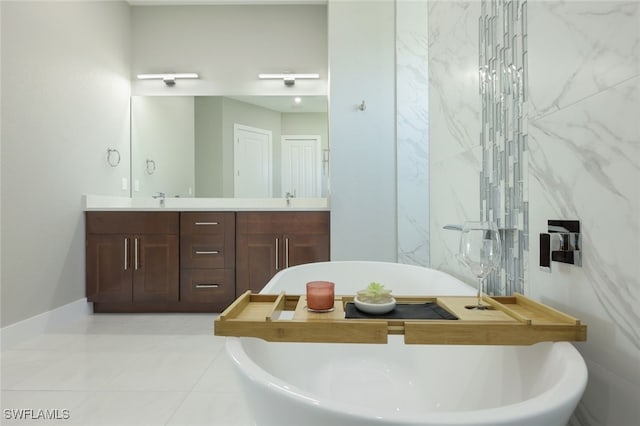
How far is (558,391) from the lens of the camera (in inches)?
21.9

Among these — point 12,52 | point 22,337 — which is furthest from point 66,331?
point 12,52

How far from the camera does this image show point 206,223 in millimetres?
2932

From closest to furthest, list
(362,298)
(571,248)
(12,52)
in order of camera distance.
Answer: (571,248)
(362,298)
(12,52)

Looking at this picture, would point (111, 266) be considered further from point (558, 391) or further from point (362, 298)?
point (558, 391)

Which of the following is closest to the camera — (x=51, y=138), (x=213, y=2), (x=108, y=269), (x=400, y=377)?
(x=400, y=377)

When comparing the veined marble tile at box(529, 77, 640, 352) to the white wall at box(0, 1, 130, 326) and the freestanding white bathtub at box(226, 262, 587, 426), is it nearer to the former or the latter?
the freestanding white bathtub at box(226, 262, 587, 426)

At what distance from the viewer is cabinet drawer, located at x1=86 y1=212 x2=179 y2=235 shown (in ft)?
9.45

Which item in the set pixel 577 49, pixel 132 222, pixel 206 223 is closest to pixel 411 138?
pixel 206 223

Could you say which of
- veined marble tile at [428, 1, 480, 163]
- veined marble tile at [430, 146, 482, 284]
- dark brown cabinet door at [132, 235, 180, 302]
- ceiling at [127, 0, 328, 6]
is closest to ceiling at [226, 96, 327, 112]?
ceiling at [127, 0, 328, 6]

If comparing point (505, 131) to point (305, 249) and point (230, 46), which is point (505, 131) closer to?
point (305, 249)

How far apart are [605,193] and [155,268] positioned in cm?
294

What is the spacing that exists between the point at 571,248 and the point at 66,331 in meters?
2.96

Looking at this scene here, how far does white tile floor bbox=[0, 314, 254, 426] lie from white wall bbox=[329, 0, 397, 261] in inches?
56.2

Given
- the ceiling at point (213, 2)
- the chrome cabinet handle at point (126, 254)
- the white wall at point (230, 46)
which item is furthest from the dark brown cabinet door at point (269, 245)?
the ceiling at point (213, 2)
